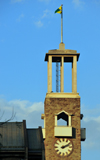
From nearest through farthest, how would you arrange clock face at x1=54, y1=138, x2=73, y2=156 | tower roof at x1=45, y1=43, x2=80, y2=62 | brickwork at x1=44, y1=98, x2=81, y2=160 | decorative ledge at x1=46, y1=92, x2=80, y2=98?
brickwork at x1=44, y1=98, x2=81, y2=160
clock face at x1=54, y1=138, x2=73, y2=156
decorative ledge at x1=46, y1=92, x2=80, y2=98
tower roof at x1=45, y1=43, x2=80, y2=62

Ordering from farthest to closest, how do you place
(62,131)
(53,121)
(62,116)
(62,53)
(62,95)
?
(62,116)
(62,53)
(62,95)
(53,121)
(62,131)

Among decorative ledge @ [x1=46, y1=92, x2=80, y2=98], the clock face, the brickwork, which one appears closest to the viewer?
the brickwork

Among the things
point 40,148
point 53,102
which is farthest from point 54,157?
point 40,148

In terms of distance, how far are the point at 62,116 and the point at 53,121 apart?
3.04m

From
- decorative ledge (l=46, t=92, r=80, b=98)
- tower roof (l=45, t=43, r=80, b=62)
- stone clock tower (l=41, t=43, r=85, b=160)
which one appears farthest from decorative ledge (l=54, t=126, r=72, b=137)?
tower roof (l=45, t=43, r=80, b=62)

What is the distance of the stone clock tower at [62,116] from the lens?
67.1m

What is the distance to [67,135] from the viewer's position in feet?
220

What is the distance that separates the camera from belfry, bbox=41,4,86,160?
6706 centimetres

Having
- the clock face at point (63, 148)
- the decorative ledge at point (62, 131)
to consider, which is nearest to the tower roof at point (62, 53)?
the decorative ledge at point (62, 131)

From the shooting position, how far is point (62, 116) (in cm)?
7112

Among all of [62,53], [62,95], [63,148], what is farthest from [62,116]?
[62,53]

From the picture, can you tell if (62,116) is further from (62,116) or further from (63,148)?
(63,148)

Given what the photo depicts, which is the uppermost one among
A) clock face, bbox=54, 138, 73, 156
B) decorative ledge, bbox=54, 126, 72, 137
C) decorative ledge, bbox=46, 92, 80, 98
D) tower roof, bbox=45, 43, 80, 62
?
tower roof, bbox=45, 43, 80, 62

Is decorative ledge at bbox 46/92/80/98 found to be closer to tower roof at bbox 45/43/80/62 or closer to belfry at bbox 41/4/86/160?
belfry at bbox 41/4/86/160
